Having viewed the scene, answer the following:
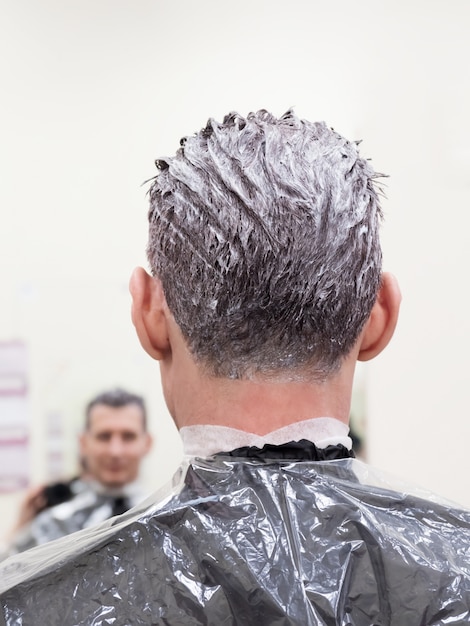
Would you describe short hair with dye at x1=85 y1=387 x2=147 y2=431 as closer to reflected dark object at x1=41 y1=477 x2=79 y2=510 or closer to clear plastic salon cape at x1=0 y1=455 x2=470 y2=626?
reflected dark object at x1=41 y1=477 x2=79 y2=510

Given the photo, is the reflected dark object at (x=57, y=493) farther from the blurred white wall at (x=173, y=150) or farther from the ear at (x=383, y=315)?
the ear at (x=383, y=315)

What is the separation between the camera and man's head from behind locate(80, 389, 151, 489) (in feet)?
9.53

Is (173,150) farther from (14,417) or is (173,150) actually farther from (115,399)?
(14,417)

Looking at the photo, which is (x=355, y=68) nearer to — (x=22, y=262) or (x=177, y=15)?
(x=177, y=15)

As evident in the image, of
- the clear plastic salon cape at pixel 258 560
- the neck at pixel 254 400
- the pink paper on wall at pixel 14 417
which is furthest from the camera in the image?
the pink paper on wall at pixel 14 417

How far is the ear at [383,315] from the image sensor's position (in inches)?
35.1

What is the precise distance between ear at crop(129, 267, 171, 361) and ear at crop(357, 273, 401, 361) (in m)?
0.23

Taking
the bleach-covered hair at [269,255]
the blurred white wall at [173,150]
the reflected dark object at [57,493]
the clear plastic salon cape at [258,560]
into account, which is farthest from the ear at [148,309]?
the reflected dark object at [57,493]

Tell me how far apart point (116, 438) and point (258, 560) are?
229cm

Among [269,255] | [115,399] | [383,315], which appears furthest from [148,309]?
[115,399]

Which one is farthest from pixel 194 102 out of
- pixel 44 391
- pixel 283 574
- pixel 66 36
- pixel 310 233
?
pixel 283 574

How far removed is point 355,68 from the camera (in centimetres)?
296

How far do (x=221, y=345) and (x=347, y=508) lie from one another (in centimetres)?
21

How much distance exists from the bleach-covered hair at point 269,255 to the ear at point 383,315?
0.11 ft
